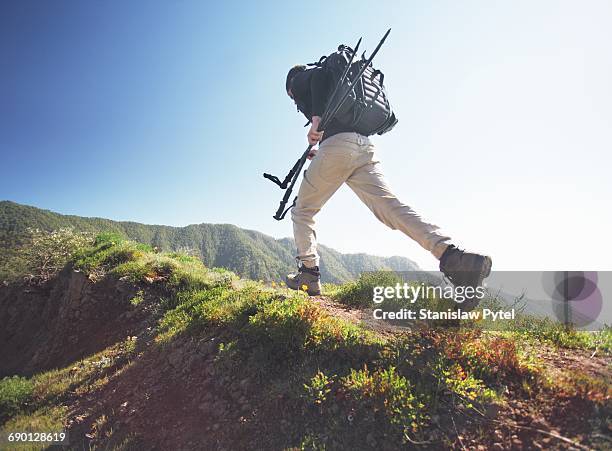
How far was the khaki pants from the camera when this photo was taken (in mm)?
3564

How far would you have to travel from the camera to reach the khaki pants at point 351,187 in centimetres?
356

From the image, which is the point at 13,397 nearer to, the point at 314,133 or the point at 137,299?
the point at 137,299

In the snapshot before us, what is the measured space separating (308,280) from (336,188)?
1352 millimetres

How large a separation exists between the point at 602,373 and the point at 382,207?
2.38 meters

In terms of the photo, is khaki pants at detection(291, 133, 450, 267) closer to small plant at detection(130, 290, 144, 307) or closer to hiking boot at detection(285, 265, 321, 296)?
hiking boot at detection(285, 265, 321, 296)

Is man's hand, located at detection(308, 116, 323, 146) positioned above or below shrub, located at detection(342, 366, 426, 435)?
above

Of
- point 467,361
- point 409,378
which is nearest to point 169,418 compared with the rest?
point 409,378

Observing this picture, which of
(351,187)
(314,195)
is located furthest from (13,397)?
(351,187)

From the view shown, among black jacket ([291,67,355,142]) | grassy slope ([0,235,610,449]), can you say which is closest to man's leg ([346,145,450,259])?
black jacket ([291,67,355,142])

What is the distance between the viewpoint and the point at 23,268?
14.6 m

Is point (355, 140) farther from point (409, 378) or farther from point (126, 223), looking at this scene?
point (126, 223)

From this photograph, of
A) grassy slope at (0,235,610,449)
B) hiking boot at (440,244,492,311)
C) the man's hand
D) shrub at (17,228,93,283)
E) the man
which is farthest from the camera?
shrub at (17,228,93,283)

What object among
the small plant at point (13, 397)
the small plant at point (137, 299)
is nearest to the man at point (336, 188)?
the small plant at point (137, 299)

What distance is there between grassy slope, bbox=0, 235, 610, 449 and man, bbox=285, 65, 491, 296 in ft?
2.04
